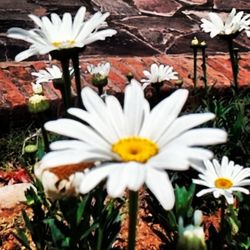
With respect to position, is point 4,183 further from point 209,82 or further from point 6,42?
point 6,42

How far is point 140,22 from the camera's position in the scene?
173 inches

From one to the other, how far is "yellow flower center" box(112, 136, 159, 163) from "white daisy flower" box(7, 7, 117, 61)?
34 centimetres

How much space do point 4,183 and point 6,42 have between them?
1369 mm

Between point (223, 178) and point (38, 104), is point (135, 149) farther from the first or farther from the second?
point (223, 178)

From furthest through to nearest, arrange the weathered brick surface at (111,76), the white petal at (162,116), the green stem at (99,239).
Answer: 1. the weathered brick surface at (111,76)
2. the green stem at (99,239)
3. the white petal at (162,116)

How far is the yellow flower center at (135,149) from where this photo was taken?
1041mm

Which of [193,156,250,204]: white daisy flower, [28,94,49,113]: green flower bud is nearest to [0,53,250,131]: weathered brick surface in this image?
[193,156,250,204]: white daisy flower

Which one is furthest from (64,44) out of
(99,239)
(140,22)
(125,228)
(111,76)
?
(140,22)

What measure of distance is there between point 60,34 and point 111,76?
172 centimetres

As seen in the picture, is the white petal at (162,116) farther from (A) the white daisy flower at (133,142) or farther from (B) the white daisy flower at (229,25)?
(B) the white daisy flower at (229,25)

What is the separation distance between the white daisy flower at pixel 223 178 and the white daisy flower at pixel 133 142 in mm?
653

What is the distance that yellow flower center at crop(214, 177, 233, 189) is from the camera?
182cm

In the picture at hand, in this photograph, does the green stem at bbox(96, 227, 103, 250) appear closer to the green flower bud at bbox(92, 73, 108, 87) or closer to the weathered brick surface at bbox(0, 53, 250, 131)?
the green flower bud at bbox(92, 73, 108, 87)

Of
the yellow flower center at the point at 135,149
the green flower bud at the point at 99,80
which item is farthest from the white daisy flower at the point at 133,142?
the green flower bud at the point at 99,80
